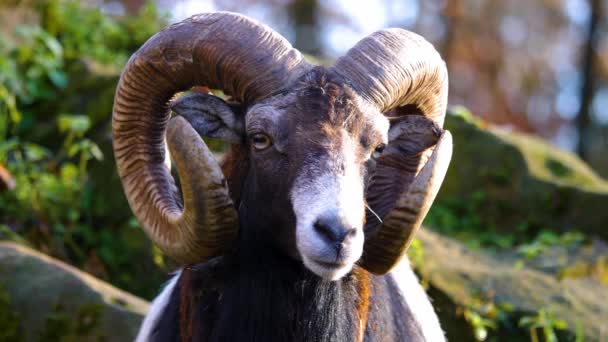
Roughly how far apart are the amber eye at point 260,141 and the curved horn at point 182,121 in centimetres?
26

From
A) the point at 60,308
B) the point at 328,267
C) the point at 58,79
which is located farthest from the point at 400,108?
the point at 58,79

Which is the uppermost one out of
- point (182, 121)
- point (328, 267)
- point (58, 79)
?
point (182, 121)

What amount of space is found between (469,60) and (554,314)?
27.6 meters

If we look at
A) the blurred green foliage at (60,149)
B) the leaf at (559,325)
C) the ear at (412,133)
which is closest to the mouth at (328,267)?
the ear at (412,133)

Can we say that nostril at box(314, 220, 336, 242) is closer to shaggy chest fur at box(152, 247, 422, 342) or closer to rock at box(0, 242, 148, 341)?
shaggy chest fur at box(152, 247, 422, 342)

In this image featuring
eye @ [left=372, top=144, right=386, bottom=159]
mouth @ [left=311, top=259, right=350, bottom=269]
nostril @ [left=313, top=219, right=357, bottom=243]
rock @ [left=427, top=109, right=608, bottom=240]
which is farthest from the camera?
rock @ [left=427, top=109, right=608, bottom=240]

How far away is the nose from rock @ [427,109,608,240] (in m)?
6.99

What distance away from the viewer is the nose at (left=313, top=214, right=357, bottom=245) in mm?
4672

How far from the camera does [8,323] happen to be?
764 centimetres

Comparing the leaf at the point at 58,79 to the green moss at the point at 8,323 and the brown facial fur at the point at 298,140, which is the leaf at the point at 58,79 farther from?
the brown facial fur at the point at 298,140

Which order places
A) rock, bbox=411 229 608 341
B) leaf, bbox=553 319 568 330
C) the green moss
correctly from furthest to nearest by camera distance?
rock, bbox=411 229 608 341, leaf, bbox=553 319 568 330, the green moss

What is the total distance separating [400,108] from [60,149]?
19.0 feet

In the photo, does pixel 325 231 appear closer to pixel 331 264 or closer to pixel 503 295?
pixel 331 264

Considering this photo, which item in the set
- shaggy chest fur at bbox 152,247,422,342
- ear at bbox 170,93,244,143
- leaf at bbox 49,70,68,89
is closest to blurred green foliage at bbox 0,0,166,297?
leaf at bbox 49,70,68,89
